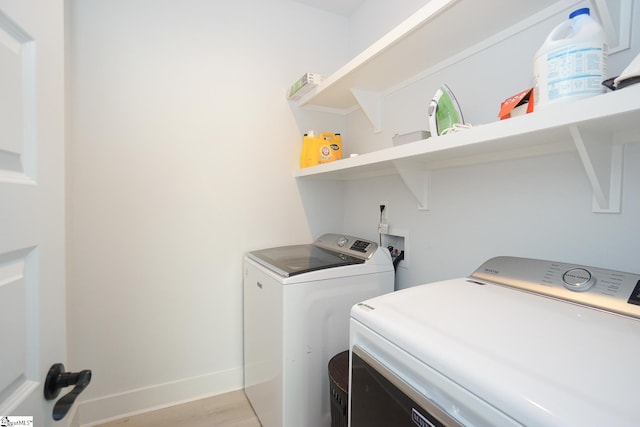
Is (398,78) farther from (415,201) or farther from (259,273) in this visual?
(259,273)

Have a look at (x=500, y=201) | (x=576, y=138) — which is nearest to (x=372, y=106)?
(x=500, y=201)

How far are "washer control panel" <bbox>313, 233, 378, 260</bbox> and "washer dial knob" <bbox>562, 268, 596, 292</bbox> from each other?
92 centimetres

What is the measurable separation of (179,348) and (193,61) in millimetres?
1942

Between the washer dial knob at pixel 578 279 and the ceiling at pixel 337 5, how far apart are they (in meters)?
2.30

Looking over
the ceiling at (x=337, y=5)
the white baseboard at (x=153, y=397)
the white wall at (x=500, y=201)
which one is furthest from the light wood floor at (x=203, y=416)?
the ceiling at (x=337, y=5)

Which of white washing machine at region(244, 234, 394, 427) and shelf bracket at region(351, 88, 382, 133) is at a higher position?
shelf bracket at region(351, 88, 382, 133)

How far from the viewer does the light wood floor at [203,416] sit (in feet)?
5.92

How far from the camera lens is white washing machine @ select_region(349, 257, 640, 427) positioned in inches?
19.5

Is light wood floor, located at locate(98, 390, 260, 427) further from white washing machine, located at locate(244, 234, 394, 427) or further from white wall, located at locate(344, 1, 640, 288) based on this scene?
white wall, located at locate(344, 1, 640, 288)

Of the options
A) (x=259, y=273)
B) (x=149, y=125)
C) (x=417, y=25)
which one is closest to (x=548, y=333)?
(x=417, y=25)

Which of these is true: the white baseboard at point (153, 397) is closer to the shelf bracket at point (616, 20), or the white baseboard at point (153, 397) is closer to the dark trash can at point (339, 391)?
the dark trash can at point (339, 391)

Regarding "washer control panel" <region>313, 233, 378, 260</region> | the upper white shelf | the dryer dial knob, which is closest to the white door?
the upper white shelf

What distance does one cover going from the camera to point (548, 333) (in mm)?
682

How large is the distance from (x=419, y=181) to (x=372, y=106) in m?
0.71
